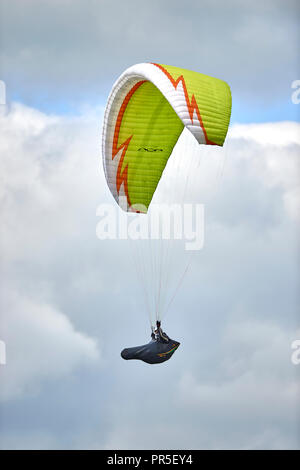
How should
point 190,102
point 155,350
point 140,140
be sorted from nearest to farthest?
point 190,102, point 155,350, point 140,140

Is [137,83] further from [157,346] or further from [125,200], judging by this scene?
[157,346]

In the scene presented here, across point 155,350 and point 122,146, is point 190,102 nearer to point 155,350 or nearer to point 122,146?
point 122,146

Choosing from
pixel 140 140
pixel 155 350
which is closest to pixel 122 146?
pixel 140 140

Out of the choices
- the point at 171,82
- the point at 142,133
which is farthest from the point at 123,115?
the point at 171,82

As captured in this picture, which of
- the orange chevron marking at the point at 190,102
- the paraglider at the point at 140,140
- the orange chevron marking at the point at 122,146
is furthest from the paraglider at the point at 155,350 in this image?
the orange chevron marking at the point at 190,102

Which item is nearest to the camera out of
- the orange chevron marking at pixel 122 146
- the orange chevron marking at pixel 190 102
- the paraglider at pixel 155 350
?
the orange chevron marking at pixel 190 102

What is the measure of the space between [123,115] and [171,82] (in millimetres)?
3343

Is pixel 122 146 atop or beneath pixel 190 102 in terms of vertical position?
atop

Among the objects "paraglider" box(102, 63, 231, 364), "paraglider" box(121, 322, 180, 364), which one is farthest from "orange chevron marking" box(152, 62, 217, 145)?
"paraglider" box(121, 322, 180, 364)

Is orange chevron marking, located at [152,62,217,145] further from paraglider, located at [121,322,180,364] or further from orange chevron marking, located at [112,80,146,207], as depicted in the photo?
paraglider, located at [121,322,180,364]

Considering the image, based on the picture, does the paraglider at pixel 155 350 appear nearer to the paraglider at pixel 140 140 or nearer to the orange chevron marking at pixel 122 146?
the paraglider at pixel 140 140

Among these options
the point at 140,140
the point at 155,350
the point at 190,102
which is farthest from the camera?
the point at 140,140

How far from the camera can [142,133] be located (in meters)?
27.6
